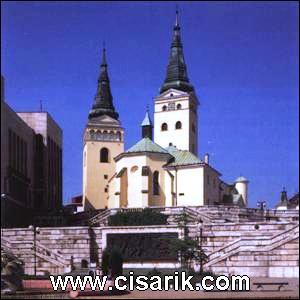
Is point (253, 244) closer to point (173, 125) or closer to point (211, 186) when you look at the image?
point (211, 186)

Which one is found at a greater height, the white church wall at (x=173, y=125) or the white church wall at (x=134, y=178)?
the white church wall at (x=173, y=125)

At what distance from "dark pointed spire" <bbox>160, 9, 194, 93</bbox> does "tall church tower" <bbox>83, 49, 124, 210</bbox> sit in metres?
9.21

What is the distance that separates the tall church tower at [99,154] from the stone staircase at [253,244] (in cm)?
4449

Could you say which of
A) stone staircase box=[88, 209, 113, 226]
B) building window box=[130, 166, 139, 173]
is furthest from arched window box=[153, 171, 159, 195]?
stone staircase box=[88, 209, 113, 226]

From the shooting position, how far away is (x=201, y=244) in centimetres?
5928

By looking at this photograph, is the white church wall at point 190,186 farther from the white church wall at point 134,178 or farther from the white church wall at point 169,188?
the white church wall at point 134,178

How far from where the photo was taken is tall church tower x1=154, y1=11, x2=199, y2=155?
103375 millimetres

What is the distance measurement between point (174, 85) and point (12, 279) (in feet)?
257

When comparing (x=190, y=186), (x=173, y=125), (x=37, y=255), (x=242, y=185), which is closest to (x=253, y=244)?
(x=37, y=255)

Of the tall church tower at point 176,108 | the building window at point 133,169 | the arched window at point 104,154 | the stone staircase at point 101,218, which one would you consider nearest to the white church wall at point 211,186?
the building window at point 133,169

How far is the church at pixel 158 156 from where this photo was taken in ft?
272

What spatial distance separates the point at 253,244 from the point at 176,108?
49468mm

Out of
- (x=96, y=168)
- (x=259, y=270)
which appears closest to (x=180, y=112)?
(x=96, y=168)

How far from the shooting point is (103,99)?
356 ft
